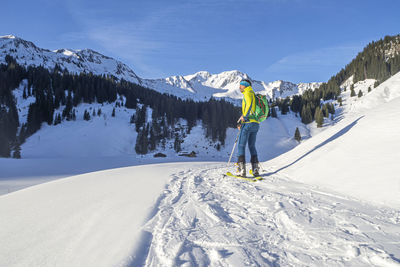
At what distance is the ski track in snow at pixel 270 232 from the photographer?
1358 mm

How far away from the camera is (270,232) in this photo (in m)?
1.78

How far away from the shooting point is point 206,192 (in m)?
3.31

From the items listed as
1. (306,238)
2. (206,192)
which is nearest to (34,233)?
(206,192)

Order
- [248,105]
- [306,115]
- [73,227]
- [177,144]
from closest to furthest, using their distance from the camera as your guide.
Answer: [73,227], [248,105], [177,144], [306,115]

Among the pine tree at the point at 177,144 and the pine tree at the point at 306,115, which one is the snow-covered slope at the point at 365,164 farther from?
the pine tree at the point at 306,115

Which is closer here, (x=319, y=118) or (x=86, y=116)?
(x=319, y=118)

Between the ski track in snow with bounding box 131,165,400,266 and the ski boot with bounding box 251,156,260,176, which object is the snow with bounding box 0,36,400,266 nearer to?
the ski track in snow with bounding box 131,165,400,266

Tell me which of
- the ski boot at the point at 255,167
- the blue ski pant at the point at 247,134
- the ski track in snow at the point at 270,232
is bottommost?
the ski boot at the point at 255,167

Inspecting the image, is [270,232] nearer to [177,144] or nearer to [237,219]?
[237,219]

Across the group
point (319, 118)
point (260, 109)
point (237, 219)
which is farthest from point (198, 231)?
point (319, 118)

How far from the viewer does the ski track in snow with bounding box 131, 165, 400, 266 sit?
4.46ft

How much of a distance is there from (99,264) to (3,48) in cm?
25019

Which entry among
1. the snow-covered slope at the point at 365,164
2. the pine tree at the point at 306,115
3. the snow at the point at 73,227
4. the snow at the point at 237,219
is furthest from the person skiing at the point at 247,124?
the pine tree at the point at 306,115

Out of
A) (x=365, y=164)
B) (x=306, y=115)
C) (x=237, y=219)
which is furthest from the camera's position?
(x=306, y=115)
